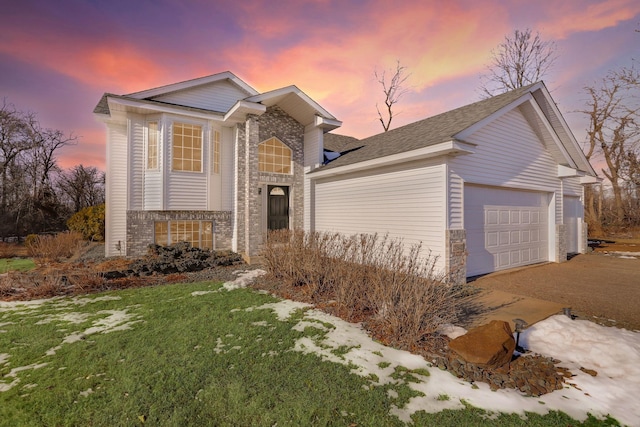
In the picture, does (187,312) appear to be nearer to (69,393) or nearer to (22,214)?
(69,393)

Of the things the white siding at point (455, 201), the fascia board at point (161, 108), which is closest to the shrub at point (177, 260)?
the fascia board at point (161, 108)

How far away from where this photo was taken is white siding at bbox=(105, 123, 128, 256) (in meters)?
11.0

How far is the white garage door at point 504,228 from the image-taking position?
8.11m

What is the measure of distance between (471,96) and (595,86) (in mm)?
9294

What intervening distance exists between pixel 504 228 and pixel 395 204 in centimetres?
374

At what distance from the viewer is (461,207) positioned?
7.41 metres

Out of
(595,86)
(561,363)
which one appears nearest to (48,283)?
(561,363)

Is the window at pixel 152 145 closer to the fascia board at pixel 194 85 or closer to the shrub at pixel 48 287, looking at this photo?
the fascia board at pixel 194 85

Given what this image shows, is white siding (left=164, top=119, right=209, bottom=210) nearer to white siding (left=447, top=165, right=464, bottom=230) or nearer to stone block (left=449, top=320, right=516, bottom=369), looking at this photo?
white siding (left=447, top=165, right=464, bottom=230)

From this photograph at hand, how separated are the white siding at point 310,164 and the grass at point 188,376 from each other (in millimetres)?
7449

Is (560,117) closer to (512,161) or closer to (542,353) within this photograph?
(512,161)

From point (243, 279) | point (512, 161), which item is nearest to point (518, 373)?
point (243, 279)

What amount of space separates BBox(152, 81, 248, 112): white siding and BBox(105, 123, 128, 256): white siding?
8.11 ft

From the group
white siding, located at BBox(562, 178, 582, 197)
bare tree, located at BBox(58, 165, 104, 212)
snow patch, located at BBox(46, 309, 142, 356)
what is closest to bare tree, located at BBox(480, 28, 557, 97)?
white siding, located at BBox(562, 178, 582, 197)
